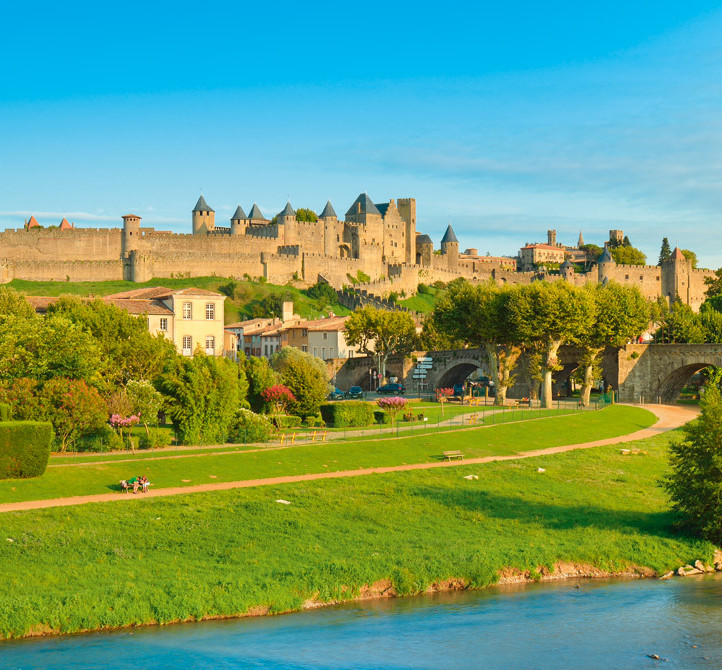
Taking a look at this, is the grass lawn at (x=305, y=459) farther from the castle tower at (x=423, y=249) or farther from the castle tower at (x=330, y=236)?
the castle tower at (x=423, y=249)

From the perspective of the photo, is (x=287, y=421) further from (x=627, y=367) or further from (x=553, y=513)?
(x=627, y=367)

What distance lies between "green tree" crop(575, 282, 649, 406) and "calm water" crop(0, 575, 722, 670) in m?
39.9

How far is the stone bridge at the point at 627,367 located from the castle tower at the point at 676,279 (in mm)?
63246

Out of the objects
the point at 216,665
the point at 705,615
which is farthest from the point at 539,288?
the point at 216,665

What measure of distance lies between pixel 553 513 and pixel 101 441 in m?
16.2

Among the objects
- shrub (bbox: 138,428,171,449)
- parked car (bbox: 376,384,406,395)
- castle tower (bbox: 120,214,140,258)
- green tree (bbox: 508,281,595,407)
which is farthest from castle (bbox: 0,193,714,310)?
shrub (bbox: 138,428,171,449)

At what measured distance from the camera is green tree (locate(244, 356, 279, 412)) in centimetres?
4600

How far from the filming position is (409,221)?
146750 mm

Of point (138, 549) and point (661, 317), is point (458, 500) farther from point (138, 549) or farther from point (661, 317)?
point (661, 317)

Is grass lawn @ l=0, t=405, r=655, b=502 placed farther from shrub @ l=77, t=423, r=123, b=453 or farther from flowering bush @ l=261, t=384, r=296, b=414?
flowering bush @ l=261, t=384, r=296, b=414

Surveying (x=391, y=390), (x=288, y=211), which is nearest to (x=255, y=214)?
(x=288, y=211)

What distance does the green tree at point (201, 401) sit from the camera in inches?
1492

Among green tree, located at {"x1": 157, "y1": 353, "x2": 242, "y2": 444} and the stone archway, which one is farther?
the stone archway

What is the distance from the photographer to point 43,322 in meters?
42.3
